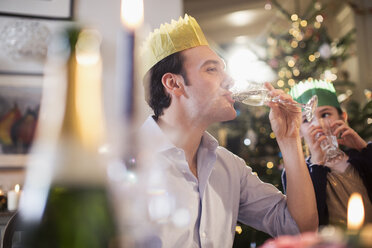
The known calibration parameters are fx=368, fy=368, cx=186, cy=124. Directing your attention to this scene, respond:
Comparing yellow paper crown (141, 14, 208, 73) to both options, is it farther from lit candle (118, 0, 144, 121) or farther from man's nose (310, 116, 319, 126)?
lit candle (118, 0, 144, 121)

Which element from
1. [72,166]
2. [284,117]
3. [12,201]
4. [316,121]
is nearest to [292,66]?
[316,121]

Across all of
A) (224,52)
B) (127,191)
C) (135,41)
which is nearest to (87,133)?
(127,191)

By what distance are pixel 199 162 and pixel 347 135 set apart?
31.1 inches

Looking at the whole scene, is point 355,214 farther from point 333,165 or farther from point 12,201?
point 12,201

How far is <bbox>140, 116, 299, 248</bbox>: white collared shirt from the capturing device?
133 cm

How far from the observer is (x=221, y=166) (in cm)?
160

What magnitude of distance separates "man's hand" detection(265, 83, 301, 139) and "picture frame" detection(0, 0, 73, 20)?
6.14ft

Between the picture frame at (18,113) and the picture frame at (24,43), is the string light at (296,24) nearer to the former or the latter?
the picture frame at (24,43)

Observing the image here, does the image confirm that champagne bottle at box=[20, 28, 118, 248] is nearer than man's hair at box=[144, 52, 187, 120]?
Yes

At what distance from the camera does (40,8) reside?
2.77m

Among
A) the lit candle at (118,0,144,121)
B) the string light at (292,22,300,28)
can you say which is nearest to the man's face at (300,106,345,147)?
the lit candle at (118,0,144,121)

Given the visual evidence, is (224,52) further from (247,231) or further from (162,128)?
(162,128)

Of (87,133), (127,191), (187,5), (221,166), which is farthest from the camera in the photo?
(187,5)

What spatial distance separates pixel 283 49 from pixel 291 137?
6.70 ft
